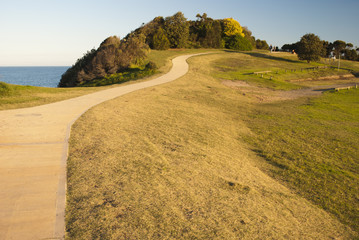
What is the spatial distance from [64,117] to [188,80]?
50.8 ft

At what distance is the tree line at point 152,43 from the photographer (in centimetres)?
3098

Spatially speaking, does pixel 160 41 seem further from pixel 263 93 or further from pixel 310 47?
pixel 263 93

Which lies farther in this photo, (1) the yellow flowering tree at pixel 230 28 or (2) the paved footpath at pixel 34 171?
(1) the yellow flowering tree at pixel 230 28

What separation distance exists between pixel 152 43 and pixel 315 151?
4393 cm

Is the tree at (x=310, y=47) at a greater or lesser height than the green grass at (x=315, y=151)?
greater

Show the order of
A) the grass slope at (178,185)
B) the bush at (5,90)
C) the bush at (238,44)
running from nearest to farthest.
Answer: the grass slope at (178,185) < the bush at (5,90) < the bush at (238,44)

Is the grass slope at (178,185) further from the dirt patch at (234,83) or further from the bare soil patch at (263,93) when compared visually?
the dirt patch at (234,83)

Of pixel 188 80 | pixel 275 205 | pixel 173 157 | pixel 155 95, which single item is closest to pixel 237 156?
pixel 173 157

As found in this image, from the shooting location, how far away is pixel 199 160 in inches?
301

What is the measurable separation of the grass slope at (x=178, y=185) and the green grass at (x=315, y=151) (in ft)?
0.37

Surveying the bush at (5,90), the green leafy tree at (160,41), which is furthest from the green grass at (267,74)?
the bush at (5,90)

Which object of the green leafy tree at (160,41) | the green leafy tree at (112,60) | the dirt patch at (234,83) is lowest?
the dirt patch at (234,83)

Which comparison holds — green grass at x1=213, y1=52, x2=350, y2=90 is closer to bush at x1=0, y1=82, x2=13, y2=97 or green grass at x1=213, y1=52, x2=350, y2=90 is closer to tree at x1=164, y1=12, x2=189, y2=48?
tree at x1=164, y1=12, x2=189, y2=48

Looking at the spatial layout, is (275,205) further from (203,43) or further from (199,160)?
(203,43)
